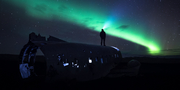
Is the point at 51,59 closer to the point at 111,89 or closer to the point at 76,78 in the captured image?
the point at 76,78

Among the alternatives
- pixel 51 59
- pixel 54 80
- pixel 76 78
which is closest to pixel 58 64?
pixel 51 59

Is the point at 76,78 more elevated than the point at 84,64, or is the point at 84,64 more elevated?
the point at 84,64

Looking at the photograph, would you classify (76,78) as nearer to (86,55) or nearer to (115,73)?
(86,55)

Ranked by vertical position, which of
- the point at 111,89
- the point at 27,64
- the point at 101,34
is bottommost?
the point at 111,89

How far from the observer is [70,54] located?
13391 mm

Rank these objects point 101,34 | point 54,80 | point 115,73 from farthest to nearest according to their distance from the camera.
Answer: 1. point 101,34
2. point 115,73
3. point 54,80

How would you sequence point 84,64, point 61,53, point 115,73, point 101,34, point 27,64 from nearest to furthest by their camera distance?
point 61,53
point 84,64
point 27,64
point 115,73
point 101,34

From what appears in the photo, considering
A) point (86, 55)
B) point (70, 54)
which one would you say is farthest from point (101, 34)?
point (70, 54)

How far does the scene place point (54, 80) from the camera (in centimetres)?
1203

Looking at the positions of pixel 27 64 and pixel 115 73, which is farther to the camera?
pixel 115 73

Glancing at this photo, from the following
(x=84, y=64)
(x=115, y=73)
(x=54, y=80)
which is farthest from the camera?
(x=115, y=73)

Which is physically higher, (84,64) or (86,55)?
(86,55)

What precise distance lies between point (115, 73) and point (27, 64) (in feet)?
45.7

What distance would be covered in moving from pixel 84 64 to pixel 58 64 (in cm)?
334
